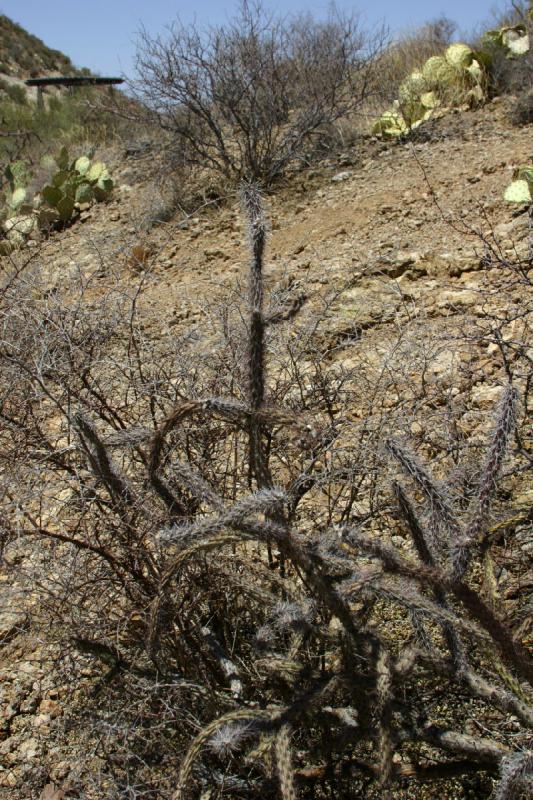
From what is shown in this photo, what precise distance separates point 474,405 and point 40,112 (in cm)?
1574

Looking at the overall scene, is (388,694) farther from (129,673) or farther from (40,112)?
(40,112)

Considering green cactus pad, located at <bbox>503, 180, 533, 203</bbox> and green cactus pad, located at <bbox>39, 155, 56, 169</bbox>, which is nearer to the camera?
green cactus pad, located at <bbox>503, 180, 533, 203</bbox>

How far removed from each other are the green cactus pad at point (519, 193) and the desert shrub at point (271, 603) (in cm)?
313

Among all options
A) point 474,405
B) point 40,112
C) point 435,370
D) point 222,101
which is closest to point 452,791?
point 474,405

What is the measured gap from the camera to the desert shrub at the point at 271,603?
1.84m

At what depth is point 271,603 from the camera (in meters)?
2.29

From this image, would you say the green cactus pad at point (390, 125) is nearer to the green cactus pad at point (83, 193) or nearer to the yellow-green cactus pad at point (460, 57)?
the yellow-green cactus pad at point (460, 57)

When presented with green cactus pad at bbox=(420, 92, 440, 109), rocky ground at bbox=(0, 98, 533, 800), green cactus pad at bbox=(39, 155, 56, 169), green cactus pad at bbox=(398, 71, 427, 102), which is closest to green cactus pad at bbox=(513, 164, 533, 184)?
rocky ground at bbox=(0, 98, 533, 800)

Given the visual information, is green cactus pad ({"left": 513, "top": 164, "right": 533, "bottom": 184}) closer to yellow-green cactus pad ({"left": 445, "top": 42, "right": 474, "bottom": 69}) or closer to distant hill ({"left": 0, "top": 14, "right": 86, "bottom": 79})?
yellow-green cactus pad ({"left": 445, "top": 42, "right": 474, "bottom": 69})

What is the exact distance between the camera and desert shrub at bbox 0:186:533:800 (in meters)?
1.84

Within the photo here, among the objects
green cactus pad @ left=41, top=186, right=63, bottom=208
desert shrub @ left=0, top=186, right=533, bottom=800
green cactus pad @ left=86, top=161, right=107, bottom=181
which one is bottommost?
desert shrub @ left=0, top=186, right=533, bottom=800

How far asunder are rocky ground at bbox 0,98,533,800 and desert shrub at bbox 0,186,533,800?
0.82ft

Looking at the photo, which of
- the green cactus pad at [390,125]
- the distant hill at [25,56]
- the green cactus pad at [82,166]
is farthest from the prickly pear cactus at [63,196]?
the distant hill at [25,56]

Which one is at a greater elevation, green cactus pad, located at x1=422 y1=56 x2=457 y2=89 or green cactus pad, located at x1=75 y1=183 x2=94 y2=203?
green cactus pad, located at x1=75 y1=183 x2=94 y2=203
